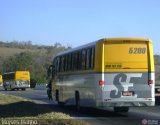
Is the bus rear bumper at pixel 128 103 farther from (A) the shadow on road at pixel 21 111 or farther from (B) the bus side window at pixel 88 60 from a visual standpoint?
(A) the shadow on road at pixel 21 111

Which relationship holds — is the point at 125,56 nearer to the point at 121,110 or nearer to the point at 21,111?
the point at 121,110

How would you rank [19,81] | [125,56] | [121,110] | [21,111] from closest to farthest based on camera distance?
[21,111] → [125,56] → [121,110] → [19,81]

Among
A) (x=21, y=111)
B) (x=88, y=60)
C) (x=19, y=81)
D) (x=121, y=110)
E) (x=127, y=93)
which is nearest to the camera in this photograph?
(x=21, y=111)

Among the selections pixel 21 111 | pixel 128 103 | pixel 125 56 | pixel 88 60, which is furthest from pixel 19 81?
pixel 128 103

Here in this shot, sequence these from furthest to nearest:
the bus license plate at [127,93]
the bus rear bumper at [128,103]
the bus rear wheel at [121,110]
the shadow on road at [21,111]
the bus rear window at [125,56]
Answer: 1. the bus rear wheel at [121,110]
2. the bus rear window at [125,56]
3. the bus license plate at [127,93]
4. the bus rear bumper at [128,103]
5. the shadow on road at [21,111]

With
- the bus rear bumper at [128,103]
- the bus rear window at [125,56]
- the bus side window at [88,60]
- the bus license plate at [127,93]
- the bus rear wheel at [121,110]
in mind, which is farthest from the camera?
the bus rear wheel at [121,110]

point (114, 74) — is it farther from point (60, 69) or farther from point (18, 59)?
point (18, 59)

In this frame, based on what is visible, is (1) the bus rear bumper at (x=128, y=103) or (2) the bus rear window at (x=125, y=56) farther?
(2) the bus rear window at (x=125, y=56)

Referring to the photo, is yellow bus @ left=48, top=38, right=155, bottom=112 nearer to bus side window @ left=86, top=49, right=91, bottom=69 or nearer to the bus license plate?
the bus license plate

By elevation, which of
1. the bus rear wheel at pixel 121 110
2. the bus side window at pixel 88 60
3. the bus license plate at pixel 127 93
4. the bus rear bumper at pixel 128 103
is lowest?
the bus rear wheel at pixel 121 110

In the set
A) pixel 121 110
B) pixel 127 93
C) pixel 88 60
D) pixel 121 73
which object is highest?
pixel 88 60

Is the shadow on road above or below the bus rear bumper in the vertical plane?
below

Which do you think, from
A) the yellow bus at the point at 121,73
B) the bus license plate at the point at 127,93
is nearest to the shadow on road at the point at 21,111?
the yellow bus at the point at 121,73

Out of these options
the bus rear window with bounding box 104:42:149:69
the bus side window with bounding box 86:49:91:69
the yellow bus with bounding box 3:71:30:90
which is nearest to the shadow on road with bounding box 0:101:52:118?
the bus side window with bounding box 86:49:91:69
